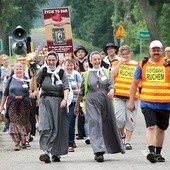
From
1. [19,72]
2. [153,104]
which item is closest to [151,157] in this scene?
[153,104]

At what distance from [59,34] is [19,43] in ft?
8.71

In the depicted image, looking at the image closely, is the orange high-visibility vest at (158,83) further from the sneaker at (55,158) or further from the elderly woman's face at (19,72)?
the elderly woman's face at (19,72)

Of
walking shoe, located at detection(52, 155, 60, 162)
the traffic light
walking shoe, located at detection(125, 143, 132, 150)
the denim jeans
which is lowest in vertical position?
walking shoe, located at detection(125, 143, 132, 150)

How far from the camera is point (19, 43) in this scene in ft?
95.0

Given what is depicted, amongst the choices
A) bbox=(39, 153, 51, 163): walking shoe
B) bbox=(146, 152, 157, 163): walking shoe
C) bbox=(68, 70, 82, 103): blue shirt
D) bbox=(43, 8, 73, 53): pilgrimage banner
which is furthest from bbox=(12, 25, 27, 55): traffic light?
bbox=(146, 152, 157, 163): walking shoe

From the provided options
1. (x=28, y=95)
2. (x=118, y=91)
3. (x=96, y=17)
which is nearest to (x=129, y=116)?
(x=118, y=91)

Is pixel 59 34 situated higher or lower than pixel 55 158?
higher

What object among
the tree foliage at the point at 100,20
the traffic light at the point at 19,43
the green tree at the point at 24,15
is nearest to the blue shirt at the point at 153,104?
the traffic light at the point at 19,43

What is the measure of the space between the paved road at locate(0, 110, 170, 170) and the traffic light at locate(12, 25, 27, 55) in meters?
7.27

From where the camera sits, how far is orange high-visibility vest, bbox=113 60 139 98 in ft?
66.2

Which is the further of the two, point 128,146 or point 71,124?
point 71,124

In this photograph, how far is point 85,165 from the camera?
16.8 meters

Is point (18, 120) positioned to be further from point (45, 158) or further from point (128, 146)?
point (45, 158)

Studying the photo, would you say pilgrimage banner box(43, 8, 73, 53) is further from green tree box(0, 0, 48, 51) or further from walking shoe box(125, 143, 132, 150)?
green tree box(0, 0, 48, 51)
